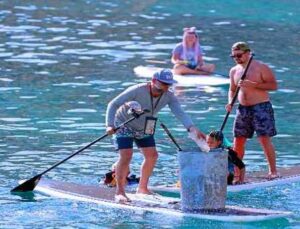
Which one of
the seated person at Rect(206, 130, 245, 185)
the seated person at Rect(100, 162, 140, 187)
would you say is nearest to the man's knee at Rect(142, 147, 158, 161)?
the seated person at Rect(206, 130, 245, 185)

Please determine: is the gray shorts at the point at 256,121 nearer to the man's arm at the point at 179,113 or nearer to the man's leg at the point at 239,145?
the man's leg at the point at 239,145

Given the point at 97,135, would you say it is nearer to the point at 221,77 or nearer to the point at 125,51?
the point at 221,77

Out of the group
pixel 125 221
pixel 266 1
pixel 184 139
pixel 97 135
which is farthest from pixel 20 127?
pixel 266 1

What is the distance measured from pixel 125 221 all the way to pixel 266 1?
109ft

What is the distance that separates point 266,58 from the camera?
29641 mm

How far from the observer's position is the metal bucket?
13.3 meters

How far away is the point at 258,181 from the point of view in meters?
15.2

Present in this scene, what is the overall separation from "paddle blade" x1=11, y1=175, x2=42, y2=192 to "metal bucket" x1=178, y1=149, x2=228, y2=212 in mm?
2195

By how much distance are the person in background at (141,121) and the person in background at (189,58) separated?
438 inches

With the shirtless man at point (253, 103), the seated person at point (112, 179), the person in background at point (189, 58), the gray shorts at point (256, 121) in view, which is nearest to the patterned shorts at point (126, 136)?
the seated person at point (112, 179)

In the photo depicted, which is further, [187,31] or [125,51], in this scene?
[125,51]

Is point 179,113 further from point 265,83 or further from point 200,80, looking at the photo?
point 200,80

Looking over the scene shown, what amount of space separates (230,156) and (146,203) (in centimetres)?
161

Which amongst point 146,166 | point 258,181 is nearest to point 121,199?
point 146,166
